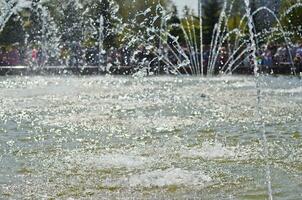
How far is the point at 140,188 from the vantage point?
673 centimetres

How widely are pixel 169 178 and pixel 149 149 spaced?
2053 mm

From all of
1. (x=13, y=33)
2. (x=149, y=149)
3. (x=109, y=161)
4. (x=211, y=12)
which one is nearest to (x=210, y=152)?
(x=149, y=149)

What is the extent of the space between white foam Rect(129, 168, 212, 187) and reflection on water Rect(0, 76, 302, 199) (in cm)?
1

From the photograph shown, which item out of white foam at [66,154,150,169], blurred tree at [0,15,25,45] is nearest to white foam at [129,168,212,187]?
white foam at [66,154,150,169]

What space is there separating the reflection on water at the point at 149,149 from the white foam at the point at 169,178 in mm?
10

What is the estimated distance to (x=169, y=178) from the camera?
7.10m

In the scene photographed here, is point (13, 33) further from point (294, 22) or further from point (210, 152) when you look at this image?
point (210, 152)

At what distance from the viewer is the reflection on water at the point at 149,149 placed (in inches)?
267

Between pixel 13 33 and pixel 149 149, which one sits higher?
pixel 13 33

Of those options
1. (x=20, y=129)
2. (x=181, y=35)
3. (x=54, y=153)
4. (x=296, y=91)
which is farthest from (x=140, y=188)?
(x=181, y=35)

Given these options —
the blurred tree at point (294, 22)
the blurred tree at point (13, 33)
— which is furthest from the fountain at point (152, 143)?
Result: the blurred tree at point (13, 33)

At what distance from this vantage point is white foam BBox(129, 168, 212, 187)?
6914 millimetres

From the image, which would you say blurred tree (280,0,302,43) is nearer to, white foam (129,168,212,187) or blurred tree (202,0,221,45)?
blurred tree (202,0,221,45)

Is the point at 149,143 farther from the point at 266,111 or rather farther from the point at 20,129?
the point at 266,111
